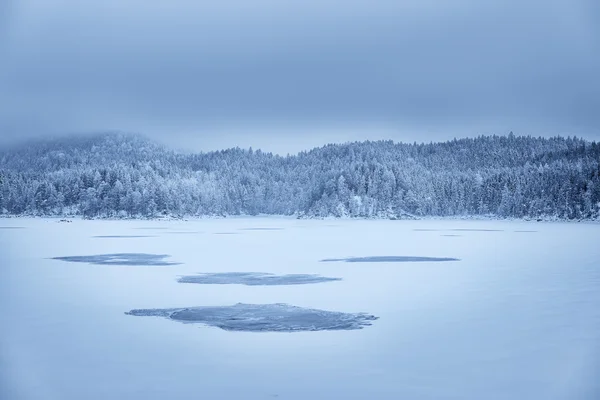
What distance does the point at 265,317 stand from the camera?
16828 millimetres

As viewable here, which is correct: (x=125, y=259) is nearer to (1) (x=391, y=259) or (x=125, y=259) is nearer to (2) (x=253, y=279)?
(2) (x=253, y=279)

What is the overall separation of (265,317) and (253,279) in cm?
888

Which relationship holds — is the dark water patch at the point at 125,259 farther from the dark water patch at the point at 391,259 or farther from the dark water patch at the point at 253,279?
the dark water patch at the point at 391,259

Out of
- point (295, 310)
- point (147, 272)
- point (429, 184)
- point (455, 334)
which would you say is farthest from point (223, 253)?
point (429, 184)

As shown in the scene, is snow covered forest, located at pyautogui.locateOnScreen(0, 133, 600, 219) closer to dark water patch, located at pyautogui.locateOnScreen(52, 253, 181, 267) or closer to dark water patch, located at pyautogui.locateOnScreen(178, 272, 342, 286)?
dark water patch, located at pyautogui.locateOnScreen(52, 253, 181, 267)

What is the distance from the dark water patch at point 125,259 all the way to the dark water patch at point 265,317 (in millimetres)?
14519

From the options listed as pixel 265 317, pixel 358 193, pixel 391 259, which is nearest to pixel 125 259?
pixel 391 259

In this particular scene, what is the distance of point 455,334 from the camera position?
15.1 metres

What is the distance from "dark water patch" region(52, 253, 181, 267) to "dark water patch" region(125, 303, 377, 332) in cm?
1452

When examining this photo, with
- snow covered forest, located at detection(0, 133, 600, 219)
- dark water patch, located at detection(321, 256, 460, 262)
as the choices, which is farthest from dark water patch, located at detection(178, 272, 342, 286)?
snow covered forest, located at detection(0, 133, 600, 219)

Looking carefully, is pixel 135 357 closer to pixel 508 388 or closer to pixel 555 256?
pixel 508 388

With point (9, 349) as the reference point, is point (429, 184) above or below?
above

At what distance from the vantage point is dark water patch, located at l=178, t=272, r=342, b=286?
24.4 meters

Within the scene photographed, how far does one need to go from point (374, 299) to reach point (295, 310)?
3501 millimetres
